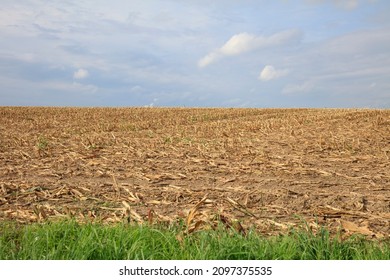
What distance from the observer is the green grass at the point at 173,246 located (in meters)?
3.78

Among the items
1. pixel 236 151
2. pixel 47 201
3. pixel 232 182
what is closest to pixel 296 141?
pixel 236 151

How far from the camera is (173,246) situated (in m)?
3.90

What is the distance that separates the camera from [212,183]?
7.25m

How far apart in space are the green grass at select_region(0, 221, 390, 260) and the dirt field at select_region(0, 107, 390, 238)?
398 millimetres

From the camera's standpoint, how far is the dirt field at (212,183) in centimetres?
537

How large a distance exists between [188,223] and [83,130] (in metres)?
15.4

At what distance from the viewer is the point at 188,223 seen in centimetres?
448

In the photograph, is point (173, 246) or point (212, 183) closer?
point (173, 246)

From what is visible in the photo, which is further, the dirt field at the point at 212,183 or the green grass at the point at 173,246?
the dirt field at the point at 212,183

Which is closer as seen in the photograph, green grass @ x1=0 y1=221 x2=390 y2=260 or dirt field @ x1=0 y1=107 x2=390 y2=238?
green grass @ x1=0 y1=221 x2=390 y2=260

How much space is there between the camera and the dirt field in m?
5.37

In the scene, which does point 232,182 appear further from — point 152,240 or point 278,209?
point 152,240

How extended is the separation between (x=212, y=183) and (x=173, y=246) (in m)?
3.38

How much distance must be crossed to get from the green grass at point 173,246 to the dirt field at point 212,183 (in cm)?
40
